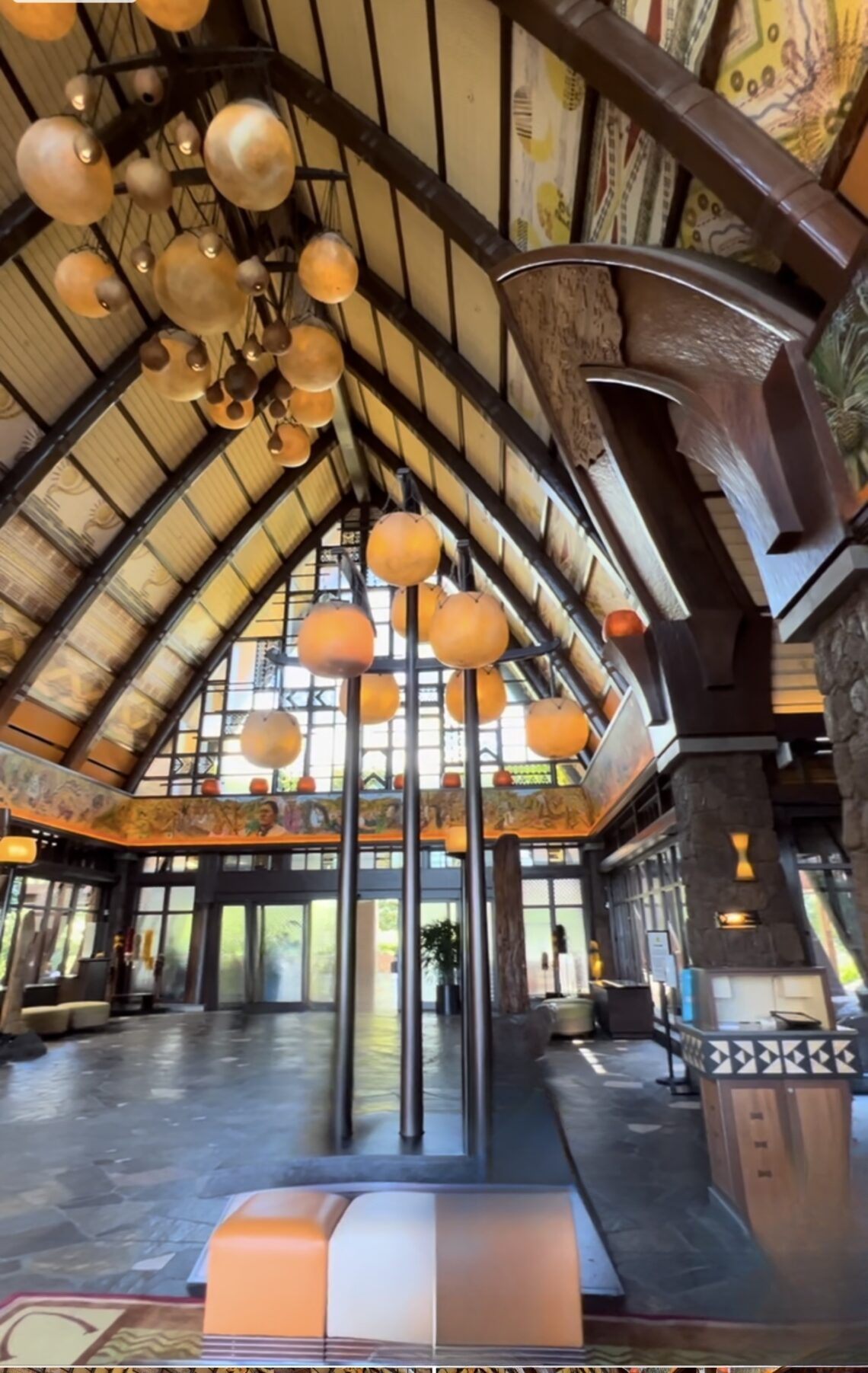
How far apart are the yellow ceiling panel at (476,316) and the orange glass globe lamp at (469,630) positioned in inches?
123

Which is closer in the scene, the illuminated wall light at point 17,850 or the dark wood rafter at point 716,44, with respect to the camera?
the dark wood rafter at point 716,44

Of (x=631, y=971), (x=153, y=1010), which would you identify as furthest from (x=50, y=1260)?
Answer: (x=153, y=1010)

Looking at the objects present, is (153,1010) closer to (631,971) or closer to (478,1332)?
(631,971)

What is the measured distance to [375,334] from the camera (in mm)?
8367

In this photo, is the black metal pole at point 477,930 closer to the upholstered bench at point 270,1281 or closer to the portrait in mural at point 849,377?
the upholstered bench at point 270,1281

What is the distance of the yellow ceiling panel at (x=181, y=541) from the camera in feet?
37.2

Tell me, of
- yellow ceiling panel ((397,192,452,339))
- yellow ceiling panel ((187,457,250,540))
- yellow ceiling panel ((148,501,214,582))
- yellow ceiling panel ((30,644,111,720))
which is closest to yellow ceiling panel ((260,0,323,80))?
yellow ceiling panel ((397,192,452,339))

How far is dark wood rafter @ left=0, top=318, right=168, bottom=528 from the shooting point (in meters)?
8.55

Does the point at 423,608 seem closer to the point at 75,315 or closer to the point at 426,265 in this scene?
the point at 426,265

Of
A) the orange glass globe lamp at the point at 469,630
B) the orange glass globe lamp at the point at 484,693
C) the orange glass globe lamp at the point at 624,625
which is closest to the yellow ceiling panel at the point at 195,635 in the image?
the orange glass globe lamp at the point at 624,625

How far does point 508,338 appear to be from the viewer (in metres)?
5.65

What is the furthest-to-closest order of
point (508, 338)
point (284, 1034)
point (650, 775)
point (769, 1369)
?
1. point (284, 1034)
2. point (650, 775)
3. point (508, 338)
4. point (769, 1369)

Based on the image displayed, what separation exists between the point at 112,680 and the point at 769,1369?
1211 centimetres

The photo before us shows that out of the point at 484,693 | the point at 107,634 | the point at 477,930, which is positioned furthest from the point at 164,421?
the point at 477,930
